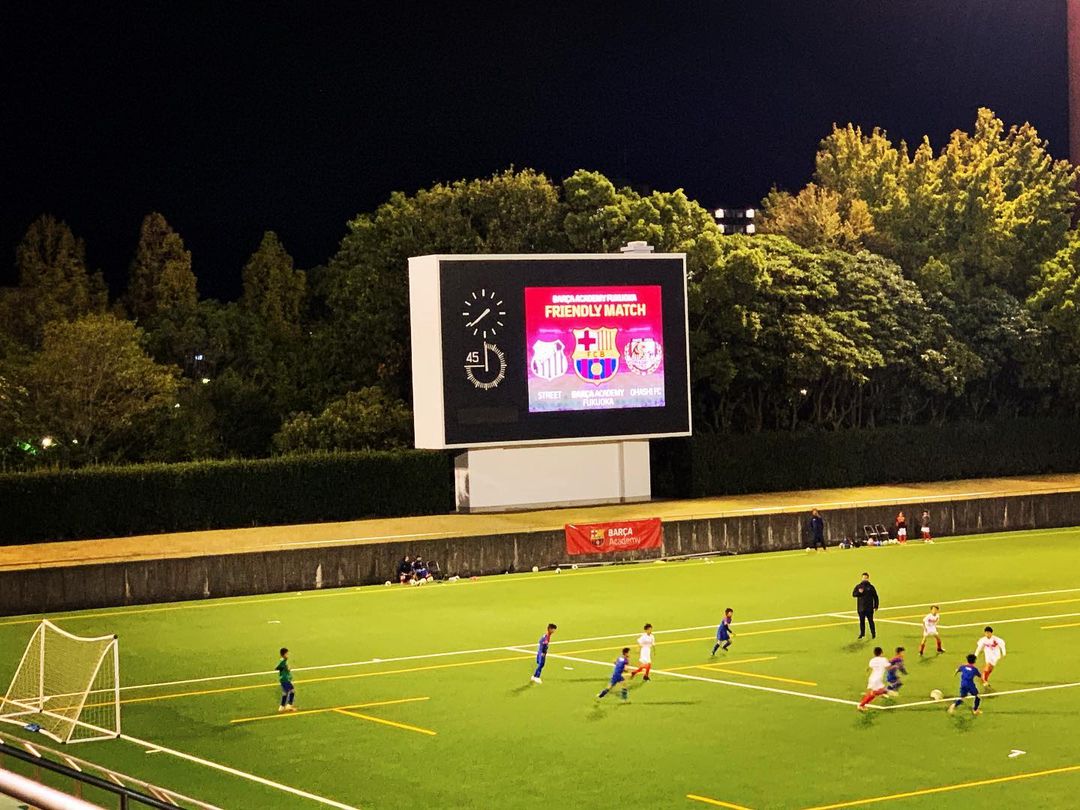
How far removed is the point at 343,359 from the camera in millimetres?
73188

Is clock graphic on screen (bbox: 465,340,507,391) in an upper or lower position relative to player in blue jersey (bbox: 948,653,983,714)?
upper

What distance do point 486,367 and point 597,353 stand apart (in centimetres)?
415

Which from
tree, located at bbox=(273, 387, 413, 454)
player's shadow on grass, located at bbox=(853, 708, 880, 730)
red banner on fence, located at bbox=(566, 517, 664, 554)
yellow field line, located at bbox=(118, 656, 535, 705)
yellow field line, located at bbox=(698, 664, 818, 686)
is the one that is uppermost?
tree, located at bbox=(273, 387, 413, 454)

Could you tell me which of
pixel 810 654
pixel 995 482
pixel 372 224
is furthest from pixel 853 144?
pixel 810 654

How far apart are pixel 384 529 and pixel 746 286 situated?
20737 mm

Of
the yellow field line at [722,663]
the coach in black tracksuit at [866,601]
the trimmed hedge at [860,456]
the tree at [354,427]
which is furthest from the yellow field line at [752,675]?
the tree at [354,427]

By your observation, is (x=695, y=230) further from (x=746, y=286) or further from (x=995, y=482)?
(x=995, y=482)

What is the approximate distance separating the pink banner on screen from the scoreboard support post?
2.82m

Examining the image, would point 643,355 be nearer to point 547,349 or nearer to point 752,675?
point 547,349

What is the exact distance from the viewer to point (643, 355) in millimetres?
58969

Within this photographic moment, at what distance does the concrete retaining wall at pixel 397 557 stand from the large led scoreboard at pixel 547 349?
4.60 metres

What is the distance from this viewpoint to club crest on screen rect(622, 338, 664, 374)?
2309 inches

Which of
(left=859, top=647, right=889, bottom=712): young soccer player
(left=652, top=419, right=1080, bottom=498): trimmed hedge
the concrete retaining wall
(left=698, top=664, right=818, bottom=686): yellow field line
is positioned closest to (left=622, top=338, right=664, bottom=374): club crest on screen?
the concrete retaining wall

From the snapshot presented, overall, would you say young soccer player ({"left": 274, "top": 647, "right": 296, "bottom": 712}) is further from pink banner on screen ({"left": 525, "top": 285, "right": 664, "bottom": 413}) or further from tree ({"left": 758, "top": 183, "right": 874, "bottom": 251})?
tree ({"left": 758, "top": 183, "right": 874, "bottom": 251})
